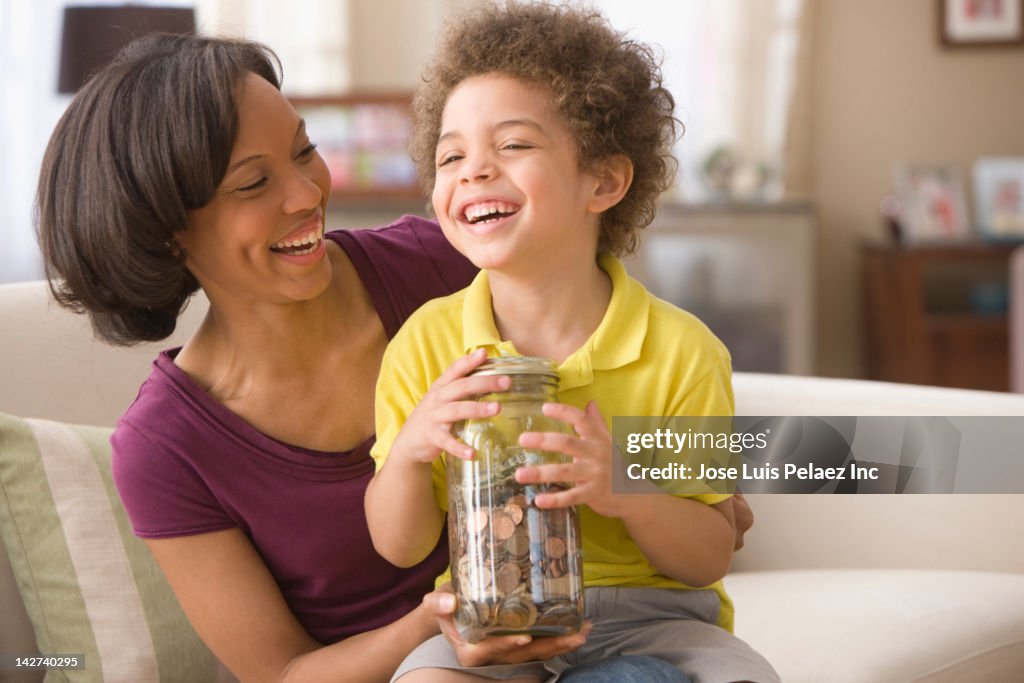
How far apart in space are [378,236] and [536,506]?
2.24 ft

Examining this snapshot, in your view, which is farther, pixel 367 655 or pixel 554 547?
pixel 367 655

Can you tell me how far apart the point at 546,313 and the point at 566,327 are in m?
0.03

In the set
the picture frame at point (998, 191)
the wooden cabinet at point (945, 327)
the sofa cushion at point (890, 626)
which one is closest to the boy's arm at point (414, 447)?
the sofa cushion at point (890, 626)

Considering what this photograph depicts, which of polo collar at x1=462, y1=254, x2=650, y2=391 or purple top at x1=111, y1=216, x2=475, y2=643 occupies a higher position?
polo collar at x1=462, y1=254, x2=650, y2=391

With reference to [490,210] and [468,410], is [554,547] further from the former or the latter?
[490,210]

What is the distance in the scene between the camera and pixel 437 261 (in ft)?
5.58

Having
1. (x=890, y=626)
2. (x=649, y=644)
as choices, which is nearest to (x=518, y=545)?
(x=649, y=644)

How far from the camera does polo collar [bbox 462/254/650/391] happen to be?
50.3 inches

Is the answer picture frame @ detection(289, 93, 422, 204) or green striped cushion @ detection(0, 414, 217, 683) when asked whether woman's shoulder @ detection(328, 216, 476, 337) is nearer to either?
green striped cushion @ detection(0, 414, 217, 683)

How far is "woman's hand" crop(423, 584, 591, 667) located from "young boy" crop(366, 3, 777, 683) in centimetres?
5

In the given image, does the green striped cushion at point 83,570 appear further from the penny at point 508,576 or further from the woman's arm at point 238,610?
the penny at point 508,576

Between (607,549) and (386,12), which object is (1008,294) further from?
(607,549)

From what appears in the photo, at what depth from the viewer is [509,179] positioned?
126 centimetres

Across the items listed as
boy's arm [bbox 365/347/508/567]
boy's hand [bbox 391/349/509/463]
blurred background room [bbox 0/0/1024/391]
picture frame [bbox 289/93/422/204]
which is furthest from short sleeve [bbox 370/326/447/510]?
picture frame [bbox 289/93/422/204]
